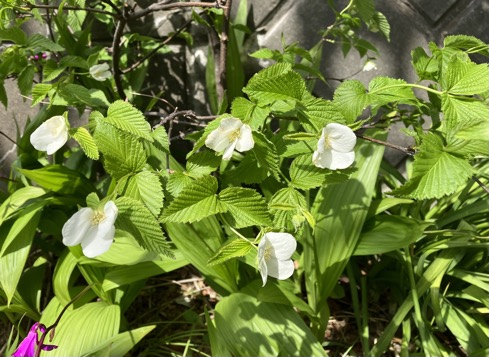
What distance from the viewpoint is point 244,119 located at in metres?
0.68

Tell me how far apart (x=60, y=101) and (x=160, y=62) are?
699mm

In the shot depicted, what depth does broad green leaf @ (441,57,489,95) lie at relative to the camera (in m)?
0.65

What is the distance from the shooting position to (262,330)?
110 centimetres

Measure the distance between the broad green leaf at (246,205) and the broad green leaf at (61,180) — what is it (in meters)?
0.77

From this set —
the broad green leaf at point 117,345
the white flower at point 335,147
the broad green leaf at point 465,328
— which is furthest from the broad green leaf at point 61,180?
the broad green leaf at point 465,328

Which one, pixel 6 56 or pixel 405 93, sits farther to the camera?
pixel 6 56

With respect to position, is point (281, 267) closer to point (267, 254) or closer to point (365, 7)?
point (267, 254)

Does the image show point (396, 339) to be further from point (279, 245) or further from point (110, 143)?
point (110, 143)

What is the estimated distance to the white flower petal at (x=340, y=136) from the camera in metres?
0.64

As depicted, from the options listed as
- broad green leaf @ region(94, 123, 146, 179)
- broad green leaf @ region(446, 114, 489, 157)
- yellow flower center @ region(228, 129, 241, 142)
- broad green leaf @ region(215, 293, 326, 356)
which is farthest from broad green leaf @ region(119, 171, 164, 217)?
broad green leaf @ region(215, 293, 326, 356)

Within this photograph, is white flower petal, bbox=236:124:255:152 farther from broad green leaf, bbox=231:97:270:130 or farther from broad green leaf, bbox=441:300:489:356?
broad green leaf, bbox=441:300:489:356

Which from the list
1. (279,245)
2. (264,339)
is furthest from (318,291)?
(279,245)

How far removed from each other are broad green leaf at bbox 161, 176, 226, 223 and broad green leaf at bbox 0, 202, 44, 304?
73 cm

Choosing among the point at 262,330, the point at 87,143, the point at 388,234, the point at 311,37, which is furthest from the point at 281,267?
the point at 311,37
